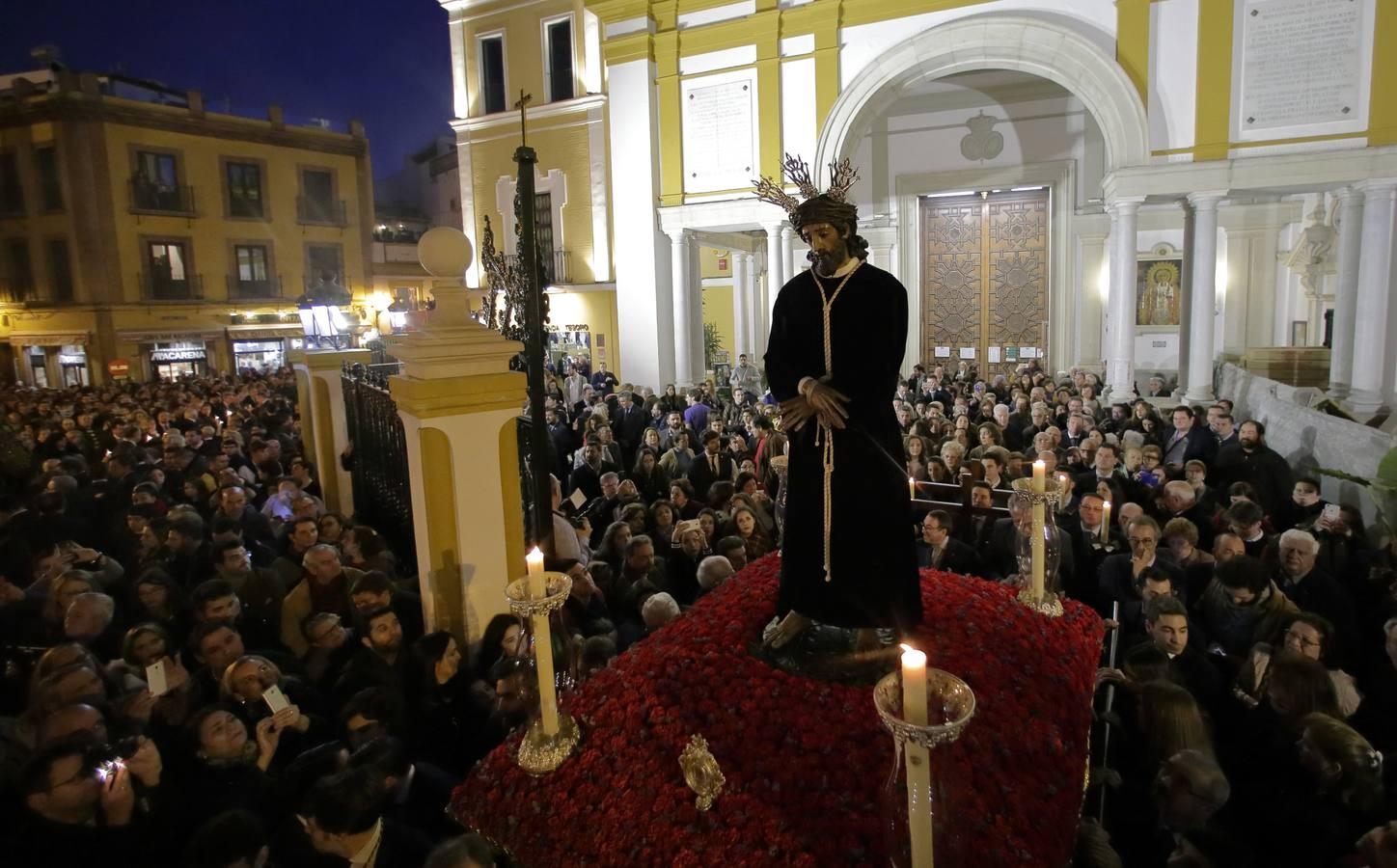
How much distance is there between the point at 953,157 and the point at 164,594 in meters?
17.5

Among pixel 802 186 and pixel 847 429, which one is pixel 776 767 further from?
pixel 802 186

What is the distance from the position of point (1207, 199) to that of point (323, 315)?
13.4 meters

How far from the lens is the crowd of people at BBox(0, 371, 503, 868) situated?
2684 millimetres

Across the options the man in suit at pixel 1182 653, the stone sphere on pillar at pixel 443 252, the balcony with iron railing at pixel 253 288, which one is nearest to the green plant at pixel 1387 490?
the man in suit at pixel 1182 653

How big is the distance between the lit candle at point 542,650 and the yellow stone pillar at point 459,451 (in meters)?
1.24

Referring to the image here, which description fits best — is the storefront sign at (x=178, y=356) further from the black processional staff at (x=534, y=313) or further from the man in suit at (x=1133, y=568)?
the man in suit at (x=1133, y=568)

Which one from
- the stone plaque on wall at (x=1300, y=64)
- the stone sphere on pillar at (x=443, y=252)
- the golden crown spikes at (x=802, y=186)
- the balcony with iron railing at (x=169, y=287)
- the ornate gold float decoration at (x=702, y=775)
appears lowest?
the ornate gold float decoration at (x=702, y=775)

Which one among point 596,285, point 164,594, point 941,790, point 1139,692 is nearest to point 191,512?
point 164,594

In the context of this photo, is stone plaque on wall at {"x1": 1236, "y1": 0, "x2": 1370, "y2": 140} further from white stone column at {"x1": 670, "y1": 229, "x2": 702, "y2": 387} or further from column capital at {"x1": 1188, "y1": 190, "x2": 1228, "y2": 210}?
white stone column at {"x1": 670, "y1": 229, "x2": 702, "y2": 387}

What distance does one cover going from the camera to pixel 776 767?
277 centimetres

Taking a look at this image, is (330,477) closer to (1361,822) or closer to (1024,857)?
(1024,857)

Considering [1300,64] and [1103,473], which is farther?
[1300,64]

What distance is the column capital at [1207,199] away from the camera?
12.2 metres

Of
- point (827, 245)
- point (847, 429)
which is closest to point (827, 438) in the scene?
point (847, 429)
